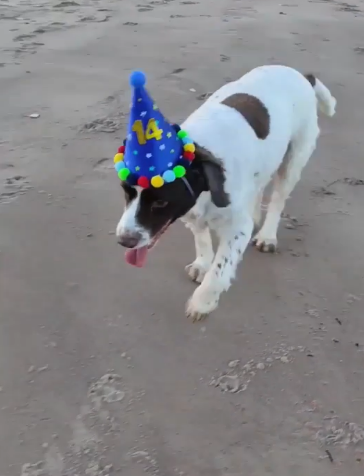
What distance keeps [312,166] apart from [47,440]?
2.86m

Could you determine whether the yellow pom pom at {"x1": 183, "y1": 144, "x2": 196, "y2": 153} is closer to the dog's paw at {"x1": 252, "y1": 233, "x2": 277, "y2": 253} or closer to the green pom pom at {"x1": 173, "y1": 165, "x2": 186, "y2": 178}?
the green pom pom at {"x1": 173, "y1": 165, "x2": 186, "y2": 178}

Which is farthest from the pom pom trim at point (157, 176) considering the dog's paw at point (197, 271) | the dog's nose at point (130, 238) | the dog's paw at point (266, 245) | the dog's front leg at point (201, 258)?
the dog's paw at point (266, 245)

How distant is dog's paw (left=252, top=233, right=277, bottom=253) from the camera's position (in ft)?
12.4

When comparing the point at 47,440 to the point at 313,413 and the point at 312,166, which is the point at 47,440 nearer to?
the point at 313,413

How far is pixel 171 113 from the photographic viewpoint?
5.30 m

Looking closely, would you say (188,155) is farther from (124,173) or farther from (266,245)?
(266,245)

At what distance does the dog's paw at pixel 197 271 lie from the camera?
3.51m

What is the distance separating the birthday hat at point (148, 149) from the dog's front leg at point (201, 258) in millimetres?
964

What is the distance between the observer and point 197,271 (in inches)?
139

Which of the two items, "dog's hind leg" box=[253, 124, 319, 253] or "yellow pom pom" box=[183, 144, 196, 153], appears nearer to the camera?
"yellow pom pom" box=[183, 144, 196, 153]

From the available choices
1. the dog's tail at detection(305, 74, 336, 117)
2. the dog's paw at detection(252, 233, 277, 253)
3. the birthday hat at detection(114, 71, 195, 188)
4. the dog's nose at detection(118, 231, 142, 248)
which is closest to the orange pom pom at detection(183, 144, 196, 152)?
the birthday hat at detection(114, 71, 195, 188)

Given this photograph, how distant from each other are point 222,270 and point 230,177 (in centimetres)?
49

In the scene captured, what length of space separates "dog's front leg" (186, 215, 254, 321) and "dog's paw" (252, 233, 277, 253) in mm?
606

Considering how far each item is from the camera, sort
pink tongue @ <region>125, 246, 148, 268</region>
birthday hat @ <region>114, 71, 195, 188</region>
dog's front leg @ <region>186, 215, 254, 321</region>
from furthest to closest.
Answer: dog's front leg @ <region>186, 215, 254, 321</region>, pink tongue @ <region>125, 246, 148, 268</region>, birthday hat @ <region>114, 71, 195, 188</region>
